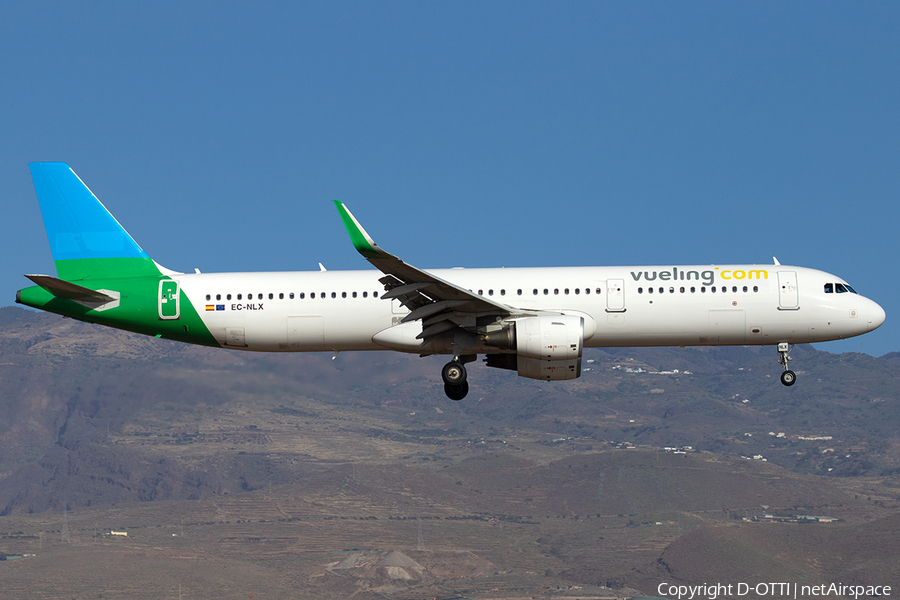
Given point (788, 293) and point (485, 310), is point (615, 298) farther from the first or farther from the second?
point (788, 293)

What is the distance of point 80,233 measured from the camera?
4528cm

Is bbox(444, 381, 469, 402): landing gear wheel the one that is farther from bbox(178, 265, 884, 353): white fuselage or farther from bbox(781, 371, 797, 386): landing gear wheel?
bbox(781, 371, 797, 386): landing gear wheel

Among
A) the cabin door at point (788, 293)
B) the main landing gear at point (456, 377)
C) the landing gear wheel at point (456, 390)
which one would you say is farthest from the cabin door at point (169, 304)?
the cabin door at point (788, 293)

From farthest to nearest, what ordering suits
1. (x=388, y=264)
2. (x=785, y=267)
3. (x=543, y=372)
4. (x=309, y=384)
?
(x=309, y=384) < (x=785, y=267) < (x=543, y=372) < (x=388, y=264)

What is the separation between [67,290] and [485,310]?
1626cm

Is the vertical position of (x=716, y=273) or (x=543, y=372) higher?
(x=716, y=273)

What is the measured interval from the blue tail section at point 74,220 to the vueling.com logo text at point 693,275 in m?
20.6

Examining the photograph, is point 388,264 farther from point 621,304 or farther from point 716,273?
point 716,273

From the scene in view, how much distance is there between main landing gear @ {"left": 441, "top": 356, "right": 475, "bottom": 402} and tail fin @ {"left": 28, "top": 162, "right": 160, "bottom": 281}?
12.8 m

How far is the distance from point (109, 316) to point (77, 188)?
6558 mm

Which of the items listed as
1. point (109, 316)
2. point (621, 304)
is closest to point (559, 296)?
point (621, 304)

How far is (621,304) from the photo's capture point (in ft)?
137

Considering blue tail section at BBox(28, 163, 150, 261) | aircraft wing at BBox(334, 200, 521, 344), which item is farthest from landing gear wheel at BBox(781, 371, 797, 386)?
blue tail section at BBox(28, 163, 150, 261)

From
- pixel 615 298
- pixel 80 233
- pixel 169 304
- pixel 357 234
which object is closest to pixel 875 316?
pixel 615 298
